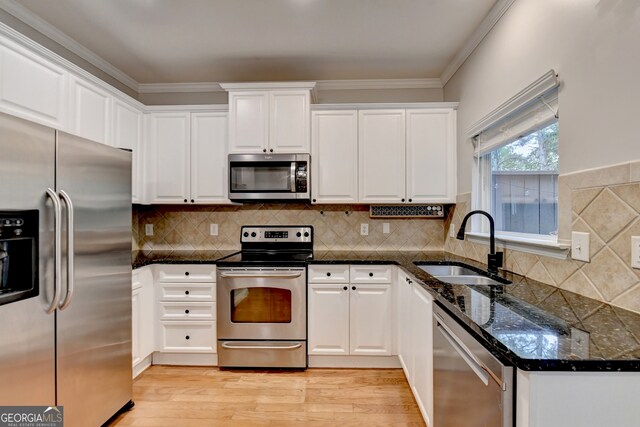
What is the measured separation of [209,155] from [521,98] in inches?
95.8

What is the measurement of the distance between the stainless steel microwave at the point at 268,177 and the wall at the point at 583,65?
1.57 metres

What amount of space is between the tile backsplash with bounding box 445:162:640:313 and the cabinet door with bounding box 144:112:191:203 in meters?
2.81

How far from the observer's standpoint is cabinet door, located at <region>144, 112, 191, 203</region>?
9.64ft

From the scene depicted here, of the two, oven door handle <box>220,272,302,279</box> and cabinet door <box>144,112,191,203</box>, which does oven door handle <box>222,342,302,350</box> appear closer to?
oven door handle <box>220,272,302,279</box>

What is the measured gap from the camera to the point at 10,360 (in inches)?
50.3

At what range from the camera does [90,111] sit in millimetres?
2273

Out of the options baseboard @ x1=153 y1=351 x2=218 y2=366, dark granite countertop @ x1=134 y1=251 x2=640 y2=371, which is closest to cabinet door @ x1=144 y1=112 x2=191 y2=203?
baseboard @ x1=153 y1=351 x2=218 y2=366

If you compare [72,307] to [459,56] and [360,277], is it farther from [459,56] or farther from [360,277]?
[459,56]

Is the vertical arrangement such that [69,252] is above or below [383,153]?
below

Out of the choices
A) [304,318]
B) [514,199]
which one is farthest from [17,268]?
[514,199]

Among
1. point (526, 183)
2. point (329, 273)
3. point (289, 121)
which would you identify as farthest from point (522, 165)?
point (289, 121)

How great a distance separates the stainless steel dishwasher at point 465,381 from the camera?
34.7 inches

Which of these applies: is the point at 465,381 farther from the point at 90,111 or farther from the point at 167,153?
the point at 167,153

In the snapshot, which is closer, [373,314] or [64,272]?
[64,272]
